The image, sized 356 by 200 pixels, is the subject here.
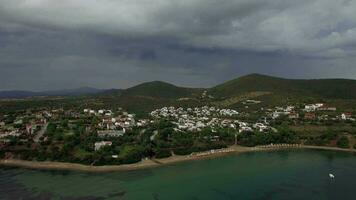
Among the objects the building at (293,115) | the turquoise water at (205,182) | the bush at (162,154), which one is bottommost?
the turquoise water at (205,182)

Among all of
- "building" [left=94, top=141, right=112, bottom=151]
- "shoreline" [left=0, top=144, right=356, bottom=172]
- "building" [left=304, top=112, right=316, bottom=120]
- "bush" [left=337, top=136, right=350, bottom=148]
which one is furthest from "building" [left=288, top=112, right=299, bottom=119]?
"building" [left=94, top=141, right=112, bottom=151]

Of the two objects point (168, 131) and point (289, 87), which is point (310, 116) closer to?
point (168, 131)

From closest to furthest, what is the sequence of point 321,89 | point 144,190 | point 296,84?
1. point 144,190
2. point 321,89
3. point 296,84

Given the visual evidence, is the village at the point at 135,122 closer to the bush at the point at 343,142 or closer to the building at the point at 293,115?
the building at the point at 293,115

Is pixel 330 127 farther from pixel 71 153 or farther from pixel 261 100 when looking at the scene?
pixel 71 153

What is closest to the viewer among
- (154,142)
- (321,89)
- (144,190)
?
(144,190)

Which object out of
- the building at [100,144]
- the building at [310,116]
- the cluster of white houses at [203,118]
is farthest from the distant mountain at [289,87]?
the building at [100,144]

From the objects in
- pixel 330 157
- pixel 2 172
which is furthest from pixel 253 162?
pixel 2 172
